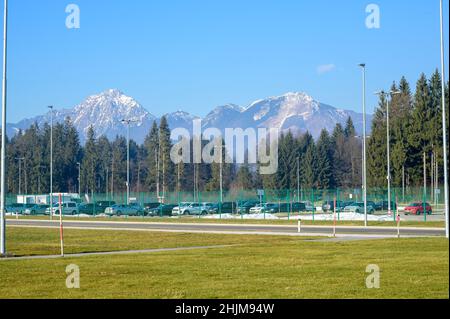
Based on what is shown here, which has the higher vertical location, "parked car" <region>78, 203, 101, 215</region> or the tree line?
the tree line

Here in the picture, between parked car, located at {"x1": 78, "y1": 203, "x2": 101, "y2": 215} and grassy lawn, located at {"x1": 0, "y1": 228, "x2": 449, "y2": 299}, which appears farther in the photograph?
parked car, located at {"x1": 78, "y1": 203, "x2": 101, "y2": 215}

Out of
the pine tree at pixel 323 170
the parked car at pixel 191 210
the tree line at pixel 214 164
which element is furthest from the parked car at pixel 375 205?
the pine tree at pixel 323 170

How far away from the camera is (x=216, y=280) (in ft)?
53.0

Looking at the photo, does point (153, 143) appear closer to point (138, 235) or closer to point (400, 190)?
point (400, 190)

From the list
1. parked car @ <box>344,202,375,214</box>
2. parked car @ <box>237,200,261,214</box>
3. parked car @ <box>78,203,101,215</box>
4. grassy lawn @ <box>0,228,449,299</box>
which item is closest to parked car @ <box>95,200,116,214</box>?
parked car @ <box>78,203,101,215</box>

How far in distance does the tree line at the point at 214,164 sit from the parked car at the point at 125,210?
39.2 m

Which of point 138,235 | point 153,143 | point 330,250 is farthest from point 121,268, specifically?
point 153,143

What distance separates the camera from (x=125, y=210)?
75375 millimetres

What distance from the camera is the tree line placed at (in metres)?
104

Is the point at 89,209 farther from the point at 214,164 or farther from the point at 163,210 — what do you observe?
the point at 214,164

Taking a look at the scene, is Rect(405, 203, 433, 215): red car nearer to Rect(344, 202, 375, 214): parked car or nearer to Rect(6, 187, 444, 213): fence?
Rect(6, 187, 444, 213): fence

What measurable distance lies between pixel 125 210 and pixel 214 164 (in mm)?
62200

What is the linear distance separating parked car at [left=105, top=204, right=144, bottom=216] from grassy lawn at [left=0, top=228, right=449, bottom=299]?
47443 millimetres
